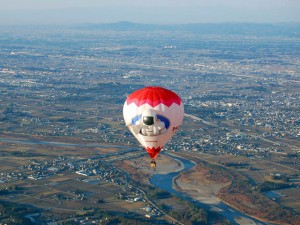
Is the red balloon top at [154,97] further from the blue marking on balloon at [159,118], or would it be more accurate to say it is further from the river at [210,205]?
the river at [210,205]

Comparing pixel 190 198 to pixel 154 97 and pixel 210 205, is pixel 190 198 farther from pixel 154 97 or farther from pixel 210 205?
pixel 154 97

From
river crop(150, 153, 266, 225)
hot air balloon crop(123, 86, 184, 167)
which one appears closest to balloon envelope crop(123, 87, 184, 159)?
hot air balloon crop(123, 86, 184, 167)

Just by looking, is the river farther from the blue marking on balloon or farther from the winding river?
the blue marking on balloon

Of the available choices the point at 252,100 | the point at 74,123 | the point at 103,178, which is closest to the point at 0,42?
the point at 252,100

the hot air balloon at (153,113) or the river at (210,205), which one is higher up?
the hot air balloon at (153,113)

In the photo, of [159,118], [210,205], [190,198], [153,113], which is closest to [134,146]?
[190,198]

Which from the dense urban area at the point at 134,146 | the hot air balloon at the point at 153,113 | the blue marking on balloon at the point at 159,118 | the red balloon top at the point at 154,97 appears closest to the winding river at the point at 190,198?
the dense urban area at the point at 134,146

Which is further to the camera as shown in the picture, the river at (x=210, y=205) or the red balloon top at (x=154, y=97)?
the river at (x=210, y=205)
